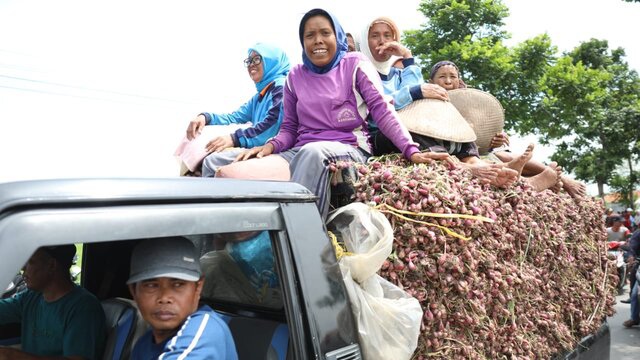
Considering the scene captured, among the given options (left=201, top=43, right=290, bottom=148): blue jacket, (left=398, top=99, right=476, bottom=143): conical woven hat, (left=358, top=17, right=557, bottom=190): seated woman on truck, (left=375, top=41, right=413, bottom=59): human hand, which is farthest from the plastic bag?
(left=375, top=41, right=413, bottom=59): human hand

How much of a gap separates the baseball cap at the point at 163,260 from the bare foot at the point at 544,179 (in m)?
2.35

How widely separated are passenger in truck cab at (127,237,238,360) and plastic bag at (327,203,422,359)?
1.52ft

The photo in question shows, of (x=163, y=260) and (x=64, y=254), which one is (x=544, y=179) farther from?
(x=64, y=254)

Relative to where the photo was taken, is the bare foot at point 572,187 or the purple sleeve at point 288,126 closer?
the purple sleeve at point 288,126

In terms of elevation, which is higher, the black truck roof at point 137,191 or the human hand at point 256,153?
the black truck roof at point 137,191

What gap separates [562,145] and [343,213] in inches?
1132

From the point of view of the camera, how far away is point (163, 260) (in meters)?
1.47

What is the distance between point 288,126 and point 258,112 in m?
0.83

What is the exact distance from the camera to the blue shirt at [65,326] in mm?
2037

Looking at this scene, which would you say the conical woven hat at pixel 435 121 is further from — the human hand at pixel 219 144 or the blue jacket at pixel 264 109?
the human hand at pixel 219 144

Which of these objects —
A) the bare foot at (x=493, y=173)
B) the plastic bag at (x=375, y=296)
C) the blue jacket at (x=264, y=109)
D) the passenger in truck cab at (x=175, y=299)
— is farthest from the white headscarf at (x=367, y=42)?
the passenger in truck cab at (x=175, y=299)

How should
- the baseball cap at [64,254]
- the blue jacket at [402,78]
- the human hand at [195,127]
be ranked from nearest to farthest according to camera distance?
1. the baseball cap at [64,254]
2. the human hand at [195,127]
3. the blue jacket at [402,78]

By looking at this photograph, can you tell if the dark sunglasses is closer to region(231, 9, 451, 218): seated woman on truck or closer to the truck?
region(231, 9, 451, 218): seated woman on truck

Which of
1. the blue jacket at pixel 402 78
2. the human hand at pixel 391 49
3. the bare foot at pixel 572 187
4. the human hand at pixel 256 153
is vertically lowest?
the bare foot at pixel 572 187
